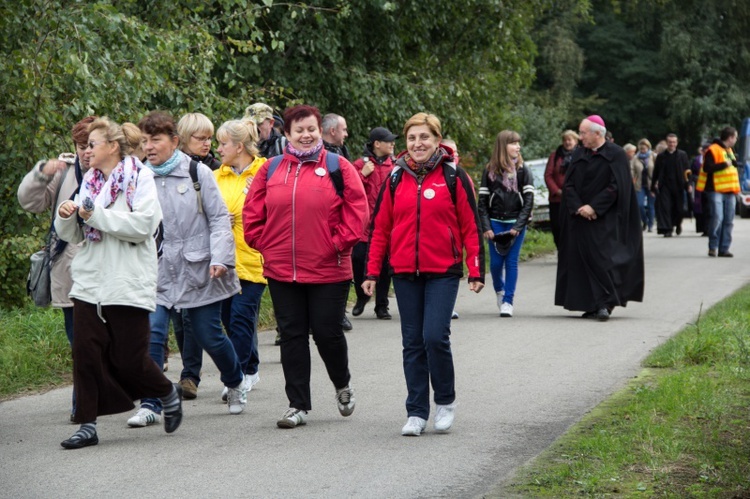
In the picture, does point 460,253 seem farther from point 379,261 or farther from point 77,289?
point 77,289

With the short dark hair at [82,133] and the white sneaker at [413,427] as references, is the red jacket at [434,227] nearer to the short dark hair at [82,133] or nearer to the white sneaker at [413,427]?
the white sneaker at [413,427]

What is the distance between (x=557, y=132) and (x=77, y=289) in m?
27.1

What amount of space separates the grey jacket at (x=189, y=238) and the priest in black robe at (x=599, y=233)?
18.3ft

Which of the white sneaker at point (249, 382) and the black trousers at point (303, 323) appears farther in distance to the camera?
the white sneaker at point (249, 382)

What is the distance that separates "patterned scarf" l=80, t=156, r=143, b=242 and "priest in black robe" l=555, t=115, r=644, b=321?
6.55m

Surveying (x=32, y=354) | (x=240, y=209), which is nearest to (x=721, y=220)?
(x=240, y=209)

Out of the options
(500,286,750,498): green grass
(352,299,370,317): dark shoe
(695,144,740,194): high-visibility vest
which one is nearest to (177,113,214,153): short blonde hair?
(500,286,750,498): green grass

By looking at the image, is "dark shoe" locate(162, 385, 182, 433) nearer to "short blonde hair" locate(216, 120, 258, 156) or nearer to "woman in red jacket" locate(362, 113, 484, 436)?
"woman in red jacket" locate(362, 113, 484, 436)

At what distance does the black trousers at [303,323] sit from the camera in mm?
7832

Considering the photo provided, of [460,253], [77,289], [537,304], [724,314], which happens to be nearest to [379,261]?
[460,253]

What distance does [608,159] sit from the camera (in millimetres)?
12930

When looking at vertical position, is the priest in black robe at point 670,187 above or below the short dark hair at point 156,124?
below

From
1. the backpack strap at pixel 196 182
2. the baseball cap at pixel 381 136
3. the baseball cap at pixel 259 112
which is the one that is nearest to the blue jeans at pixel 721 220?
the baseball cap at pixel 381 136

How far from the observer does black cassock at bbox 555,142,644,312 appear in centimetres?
1289
